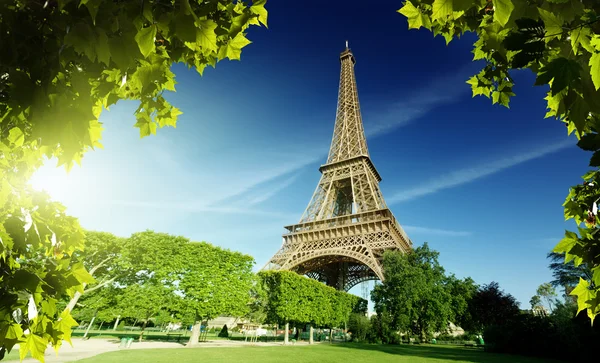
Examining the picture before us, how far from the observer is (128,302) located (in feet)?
74.2

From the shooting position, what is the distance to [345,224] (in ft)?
121

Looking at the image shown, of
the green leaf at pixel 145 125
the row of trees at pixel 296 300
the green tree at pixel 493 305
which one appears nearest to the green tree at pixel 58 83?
the green leaf at pixel 145 125

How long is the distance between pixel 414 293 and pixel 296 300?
13298 mm

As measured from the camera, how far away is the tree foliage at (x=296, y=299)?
26008 mm

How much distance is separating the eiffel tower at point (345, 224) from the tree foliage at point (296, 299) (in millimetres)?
6331

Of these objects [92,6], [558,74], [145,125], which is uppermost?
[145,125]

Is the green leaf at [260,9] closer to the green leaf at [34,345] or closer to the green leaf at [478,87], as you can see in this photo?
the green leaf at [478,87]

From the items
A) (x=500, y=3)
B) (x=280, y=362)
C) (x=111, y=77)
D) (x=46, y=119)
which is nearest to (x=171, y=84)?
(x=111, y=77)

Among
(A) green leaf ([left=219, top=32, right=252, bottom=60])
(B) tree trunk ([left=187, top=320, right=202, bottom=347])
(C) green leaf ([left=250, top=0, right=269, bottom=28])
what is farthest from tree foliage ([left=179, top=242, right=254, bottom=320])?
(C) green leaf ([left=250, top=0, right=269, bottom=28])

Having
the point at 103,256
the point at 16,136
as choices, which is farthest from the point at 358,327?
the point at 16,136

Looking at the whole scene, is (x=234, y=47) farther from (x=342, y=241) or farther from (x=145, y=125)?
(x=342, y=241)

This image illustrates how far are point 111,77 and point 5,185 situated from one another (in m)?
1.26

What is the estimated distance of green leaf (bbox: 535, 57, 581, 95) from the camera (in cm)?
111

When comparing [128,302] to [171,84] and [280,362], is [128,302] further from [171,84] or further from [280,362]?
[171,84]
